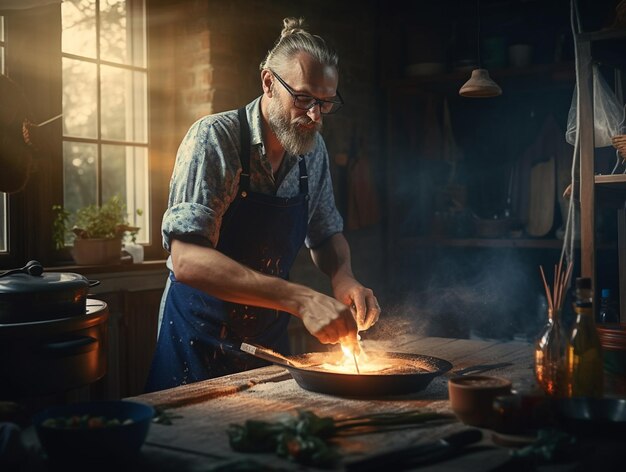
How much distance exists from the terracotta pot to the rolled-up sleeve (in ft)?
4.88

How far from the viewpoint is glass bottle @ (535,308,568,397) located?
178 cm

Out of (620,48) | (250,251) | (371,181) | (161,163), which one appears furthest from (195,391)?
(371,181)

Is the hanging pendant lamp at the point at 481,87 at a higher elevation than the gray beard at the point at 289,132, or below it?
higher

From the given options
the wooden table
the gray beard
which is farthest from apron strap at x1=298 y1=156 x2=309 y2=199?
the wooden table

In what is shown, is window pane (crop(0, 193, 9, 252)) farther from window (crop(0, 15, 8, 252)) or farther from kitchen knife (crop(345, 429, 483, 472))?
kitchen knife (crop(345, 429, 483, 472))

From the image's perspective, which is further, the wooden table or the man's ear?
the man's ear

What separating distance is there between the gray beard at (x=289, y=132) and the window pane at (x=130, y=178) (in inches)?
72.4

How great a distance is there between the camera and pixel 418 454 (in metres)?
1.37

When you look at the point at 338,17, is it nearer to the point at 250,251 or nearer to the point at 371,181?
the point at 371,181

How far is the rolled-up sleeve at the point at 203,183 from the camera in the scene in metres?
2.36

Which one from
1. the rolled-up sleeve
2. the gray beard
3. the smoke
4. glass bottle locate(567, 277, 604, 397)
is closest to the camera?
glass bottle locate(567, 277, 604, 397)

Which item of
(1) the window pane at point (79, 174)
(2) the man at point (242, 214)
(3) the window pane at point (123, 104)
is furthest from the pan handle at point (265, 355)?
(3) the window pane at point (123, 104)

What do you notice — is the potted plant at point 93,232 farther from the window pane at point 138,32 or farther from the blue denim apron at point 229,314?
the blue denim apron at point 229,314

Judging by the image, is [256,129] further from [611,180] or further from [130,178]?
[130,178]
